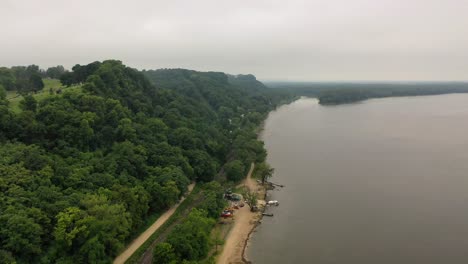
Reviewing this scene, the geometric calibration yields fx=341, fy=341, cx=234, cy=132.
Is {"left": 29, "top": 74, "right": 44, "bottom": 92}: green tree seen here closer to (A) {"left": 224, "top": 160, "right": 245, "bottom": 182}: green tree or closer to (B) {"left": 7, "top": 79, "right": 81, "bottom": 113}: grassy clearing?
(B) {"left": 7, "top": 79, "right": 81, "bottom": 113}: grassy clearing

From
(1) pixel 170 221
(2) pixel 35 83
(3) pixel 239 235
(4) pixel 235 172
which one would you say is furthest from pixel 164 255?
(2) pixel 35 83

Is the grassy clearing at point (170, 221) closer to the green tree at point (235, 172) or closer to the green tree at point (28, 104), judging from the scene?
the green tree at point (235, 172)

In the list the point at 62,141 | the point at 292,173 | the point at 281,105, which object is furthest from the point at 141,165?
the point at 281,105

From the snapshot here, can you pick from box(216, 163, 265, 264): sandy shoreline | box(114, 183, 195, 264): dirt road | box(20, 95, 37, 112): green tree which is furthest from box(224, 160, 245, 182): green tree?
box(20, 95, 37, 112): green tree

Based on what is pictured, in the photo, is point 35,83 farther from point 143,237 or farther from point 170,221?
point 143,237

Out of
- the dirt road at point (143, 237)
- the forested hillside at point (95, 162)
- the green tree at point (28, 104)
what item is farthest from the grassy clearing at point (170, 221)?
the green tree at point (28, 104)

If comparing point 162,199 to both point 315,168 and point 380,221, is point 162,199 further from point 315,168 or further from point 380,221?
point 315,168

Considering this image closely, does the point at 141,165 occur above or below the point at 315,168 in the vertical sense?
above
